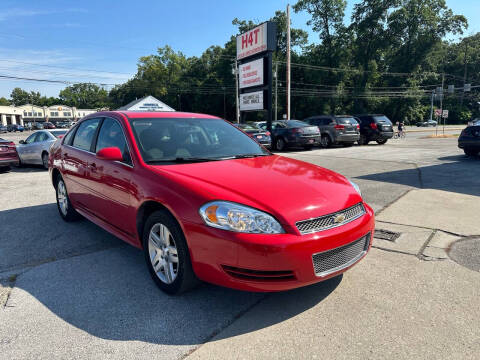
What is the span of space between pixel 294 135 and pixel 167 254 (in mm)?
14067

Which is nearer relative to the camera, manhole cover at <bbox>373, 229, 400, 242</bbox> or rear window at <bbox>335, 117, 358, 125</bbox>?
manhole cover at <bbox>373, 229, 400, 242</bbox>

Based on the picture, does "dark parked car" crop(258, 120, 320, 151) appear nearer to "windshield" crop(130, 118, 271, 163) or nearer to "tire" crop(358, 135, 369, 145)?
"tire" crop(358, 135, 369, 145)

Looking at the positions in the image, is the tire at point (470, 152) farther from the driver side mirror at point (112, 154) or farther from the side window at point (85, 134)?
the driver side mirror at point (112, 154)

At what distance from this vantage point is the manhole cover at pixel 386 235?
14.2 ft

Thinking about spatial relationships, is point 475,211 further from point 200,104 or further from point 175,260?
point 200,104

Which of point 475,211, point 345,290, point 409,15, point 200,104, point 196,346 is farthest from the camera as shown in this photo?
point 200,104

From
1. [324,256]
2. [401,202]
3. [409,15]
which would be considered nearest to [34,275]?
[324,256]

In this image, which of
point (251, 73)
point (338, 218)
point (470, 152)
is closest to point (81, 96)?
point (251, 73)

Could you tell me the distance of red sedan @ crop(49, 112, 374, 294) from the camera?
246 cm

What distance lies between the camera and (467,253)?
3805 mm

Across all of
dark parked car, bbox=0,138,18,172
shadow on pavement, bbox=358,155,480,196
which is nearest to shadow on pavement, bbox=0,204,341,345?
shadow on pavement, bbox=358,155,480,196

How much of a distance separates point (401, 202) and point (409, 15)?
5273 centimetres

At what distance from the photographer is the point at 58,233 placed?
4.66m

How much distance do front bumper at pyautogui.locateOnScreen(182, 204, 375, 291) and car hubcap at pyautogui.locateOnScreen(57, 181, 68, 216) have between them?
3.28 metres
